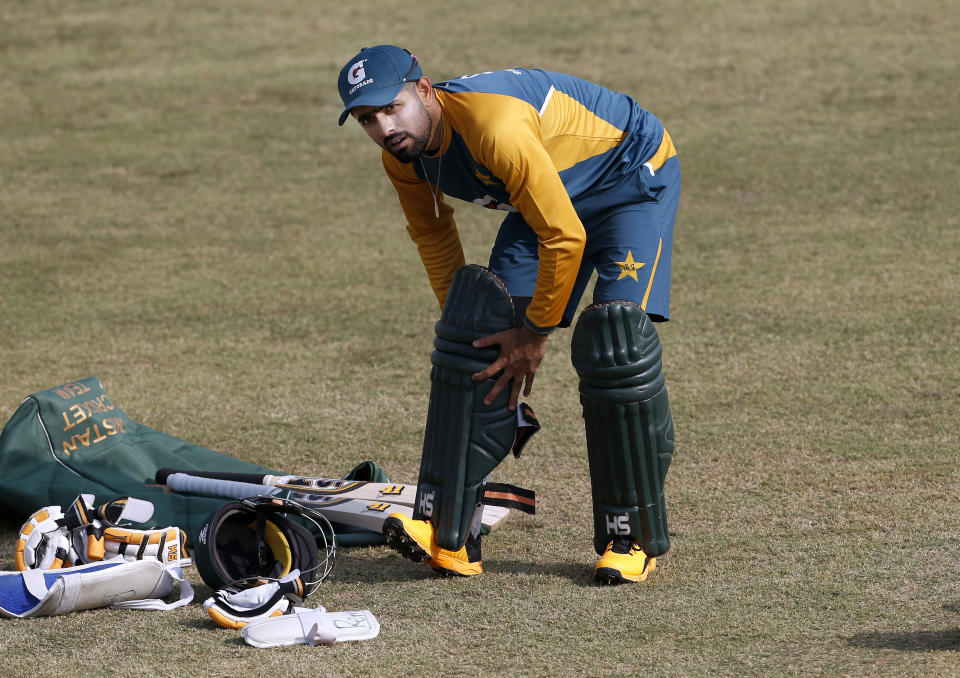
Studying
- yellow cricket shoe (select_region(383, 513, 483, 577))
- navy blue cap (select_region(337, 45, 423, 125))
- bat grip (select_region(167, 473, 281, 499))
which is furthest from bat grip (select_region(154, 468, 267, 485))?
navy blue cap (select_region(337, 45, 423, 125))

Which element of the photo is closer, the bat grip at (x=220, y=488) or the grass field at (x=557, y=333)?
the grass field at (x=557, y=333)

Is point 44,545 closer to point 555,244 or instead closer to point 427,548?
point 427,548

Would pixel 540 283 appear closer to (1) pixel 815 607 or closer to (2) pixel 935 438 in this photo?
(1) pixel 815 607

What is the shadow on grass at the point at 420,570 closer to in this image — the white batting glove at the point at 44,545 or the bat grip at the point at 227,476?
the bat grip at the point at 227,476

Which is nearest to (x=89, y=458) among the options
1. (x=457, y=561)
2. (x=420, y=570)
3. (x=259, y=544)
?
(x=259, y=544)

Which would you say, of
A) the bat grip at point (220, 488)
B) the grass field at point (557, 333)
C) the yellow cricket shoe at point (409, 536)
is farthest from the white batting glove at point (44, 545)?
the yellow cricket shoe at point (409, 536)

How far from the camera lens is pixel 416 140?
3297mm

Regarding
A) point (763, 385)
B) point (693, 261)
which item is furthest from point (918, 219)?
point (763, 385)

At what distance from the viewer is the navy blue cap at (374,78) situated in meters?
3.20

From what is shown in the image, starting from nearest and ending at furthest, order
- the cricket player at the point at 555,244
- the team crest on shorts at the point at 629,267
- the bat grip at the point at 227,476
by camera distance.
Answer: the cricket player at the point at 555,244
the team crest on shorts at the point at 629,267
the bat grip at the point at 227,476

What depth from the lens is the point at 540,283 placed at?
3.26 meters

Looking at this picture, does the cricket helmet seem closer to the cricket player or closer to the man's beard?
the cricket player

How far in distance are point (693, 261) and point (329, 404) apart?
2.64 metres

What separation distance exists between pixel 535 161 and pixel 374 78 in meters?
0.47
